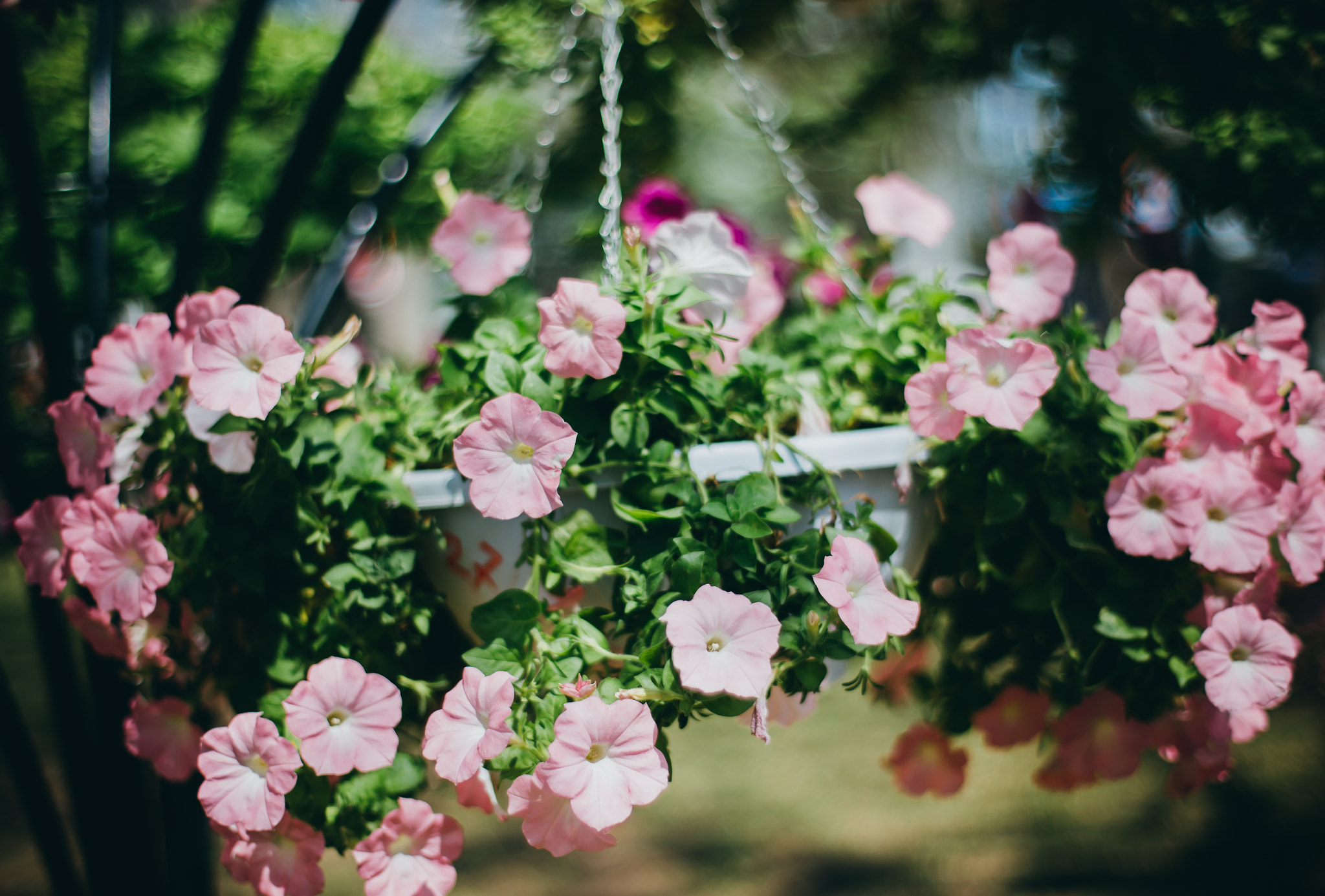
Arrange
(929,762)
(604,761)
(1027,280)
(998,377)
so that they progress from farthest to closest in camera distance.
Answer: (929,762)
(1027,280)
(998,377)
(604,761)

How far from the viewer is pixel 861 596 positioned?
1.77ft

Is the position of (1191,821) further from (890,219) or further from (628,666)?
(628,666)

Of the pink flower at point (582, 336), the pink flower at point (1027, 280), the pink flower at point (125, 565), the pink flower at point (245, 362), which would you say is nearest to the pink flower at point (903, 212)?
the pink flower at point (1027, 280)

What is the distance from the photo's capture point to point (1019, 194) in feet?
6.39

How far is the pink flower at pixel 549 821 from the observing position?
495 millimetres

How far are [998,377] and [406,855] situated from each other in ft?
1.78

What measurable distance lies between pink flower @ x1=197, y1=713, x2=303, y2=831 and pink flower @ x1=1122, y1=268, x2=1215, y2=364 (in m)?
0.70

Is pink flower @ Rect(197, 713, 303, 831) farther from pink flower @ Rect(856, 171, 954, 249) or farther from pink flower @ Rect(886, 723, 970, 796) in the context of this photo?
pink flower @ Rect(856, 171, 954, 249)

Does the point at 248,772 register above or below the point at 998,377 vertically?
below

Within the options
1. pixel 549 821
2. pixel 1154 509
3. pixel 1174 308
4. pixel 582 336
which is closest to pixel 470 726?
pixel 549 821

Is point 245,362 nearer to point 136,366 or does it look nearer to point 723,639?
point 136,366

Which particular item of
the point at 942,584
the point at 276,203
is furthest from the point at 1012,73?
the point at 276,203

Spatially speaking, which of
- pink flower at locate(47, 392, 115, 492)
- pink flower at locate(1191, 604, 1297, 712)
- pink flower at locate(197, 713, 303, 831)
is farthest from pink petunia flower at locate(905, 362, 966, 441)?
pink flower at locate(47, 392, 115, 492)

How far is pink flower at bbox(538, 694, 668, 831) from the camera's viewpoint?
0.47 meters
